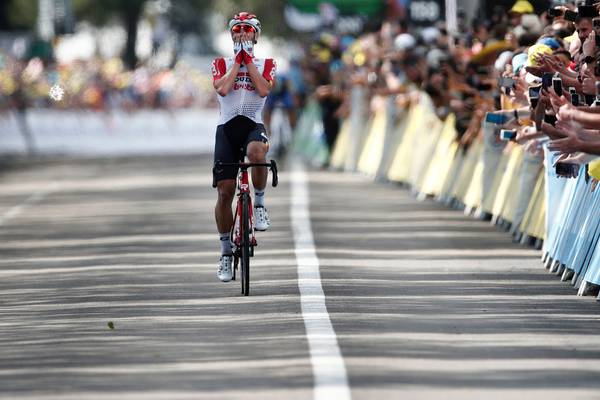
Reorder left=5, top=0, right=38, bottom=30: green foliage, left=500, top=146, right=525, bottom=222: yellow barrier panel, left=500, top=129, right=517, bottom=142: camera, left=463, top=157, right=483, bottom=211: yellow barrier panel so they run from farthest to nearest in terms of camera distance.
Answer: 1. left=5, top=0, right=38, bottom=30: green foliage
2. left=463, top=157, right=483, bottom=211: yellow barrier panel
3. left=500, top=146, right=525, bottom=222: yellow barrier panel
4. left=500, top=129, right=517, bottom=142: camera

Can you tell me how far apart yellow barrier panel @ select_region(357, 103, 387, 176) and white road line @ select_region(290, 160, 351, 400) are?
955 centimetres

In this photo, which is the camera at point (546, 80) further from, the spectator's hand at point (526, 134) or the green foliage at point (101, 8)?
the green foliage at point (101, 8)

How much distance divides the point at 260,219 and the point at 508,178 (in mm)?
5823

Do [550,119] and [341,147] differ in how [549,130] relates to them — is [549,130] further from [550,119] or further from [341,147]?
[341,147]

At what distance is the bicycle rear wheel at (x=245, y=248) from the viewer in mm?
16109

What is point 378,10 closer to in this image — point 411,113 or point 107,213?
point 411,113

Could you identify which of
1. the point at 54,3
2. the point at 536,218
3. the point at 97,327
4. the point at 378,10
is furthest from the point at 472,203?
the point at 54,3

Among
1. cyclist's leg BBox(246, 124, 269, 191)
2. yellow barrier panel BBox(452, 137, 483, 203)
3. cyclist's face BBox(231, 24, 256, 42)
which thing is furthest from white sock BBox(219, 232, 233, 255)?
yellow barrier panel BBox(452, 137, 483, 203)

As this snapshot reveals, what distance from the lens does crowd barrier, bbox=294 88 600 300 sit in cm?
1730

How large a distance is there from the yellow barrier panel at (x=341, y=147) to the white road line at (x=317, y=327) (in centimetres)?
1355

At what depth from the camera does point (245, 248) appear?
53.4ft

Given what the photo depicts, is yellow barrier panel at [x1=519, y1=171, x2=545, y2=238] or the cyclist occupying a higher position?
the cyclist

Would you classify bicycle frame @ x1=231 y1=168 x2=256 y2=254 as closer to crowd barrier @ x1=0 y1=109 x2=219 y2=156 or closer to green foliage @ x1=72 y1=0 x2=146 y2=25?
crowd barrier @ x1=0 y1=109 x2=219 y2=156

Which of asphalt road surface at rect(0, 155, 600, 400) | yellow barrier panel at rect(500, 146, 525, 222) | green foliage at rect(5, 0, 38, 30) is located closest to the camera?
asphalt road surface at rect(0, 155, 600, 400)
